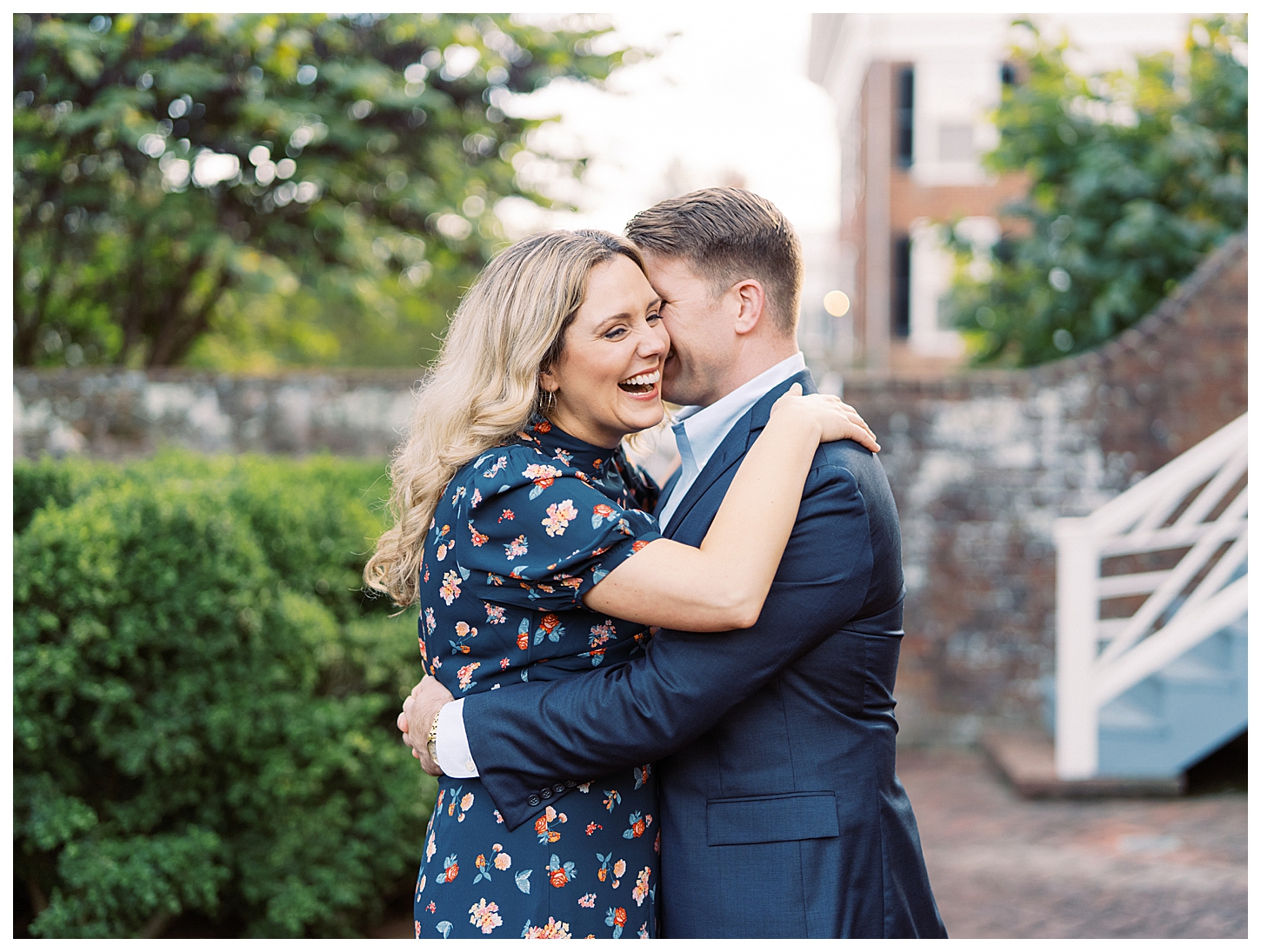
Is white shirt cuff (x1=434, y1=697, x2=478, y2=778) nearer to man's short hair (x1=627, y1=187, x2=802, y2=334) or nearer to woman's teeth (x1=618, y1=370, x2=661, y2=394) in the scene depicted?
woman's teeth (x1=618, y1=370, x2=661, y2=394)

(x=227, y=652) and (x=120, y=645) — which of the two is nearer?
(x=120, y=645)

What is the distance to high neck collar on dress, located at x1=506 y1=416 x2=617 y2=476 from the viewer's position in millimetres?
2043

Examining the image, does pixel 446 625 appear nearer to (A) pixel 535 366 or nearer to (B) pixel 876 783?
(A) pixel 535 366

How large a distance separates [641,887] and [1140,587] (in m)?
5.80

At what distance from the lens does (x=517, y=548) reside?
74.4 inches

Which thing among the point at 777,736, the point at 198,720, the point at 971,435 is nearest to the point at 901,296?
the point at 971,435

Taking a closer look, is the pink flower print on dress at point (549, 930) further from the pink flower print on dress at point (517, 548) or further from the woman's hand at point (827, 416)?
the woman's hand at point (827, 416)

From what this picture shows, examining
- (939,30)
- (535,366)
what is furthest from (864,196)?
(535,366)


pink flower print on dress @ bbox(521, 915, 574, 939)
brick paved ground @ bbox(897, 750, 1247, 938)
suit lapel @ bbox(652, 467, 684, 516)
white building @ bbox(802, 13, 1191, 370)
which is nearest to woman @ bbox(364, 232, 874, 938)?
pink flower print on dress @ bbox(521, 915, 574, 939)

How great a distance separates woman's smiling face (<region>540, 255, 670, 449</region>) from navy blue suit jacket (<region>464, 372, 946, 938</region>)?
24cm

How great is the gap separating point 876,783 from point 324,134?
772 centimetres

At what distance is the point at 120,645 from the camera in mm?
3494

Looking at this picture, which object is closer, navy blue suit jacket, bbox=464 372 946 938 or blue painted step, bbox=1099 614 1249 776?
navy blue suit jacket, bbox=464 372 946 938

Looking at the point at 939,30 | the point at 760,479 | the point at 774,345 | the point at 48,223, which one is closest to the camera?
the point at 760,479
